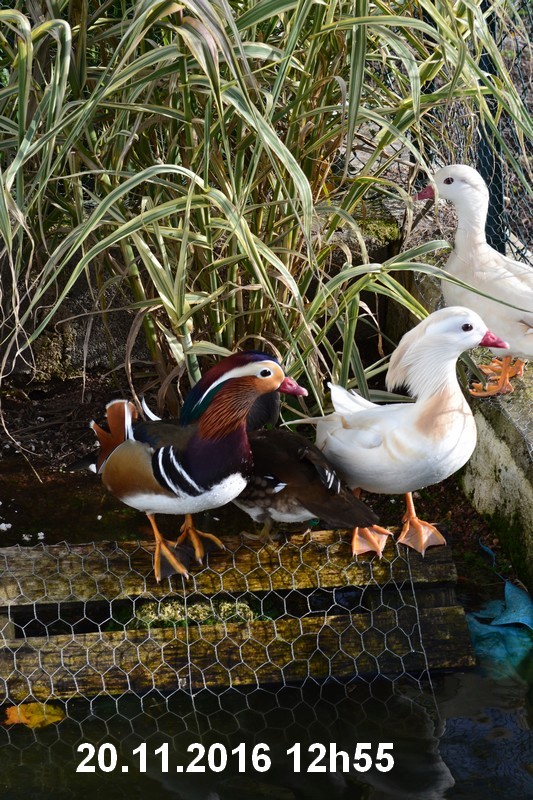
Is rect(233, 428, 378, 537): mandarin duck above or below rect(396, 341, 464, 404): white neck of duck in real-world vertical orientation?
below

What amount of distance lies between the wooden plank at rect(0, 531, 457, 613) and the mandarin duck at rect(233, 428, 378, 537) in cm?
11

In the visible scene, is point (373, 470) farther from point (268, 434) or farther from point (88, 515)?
point (88, 515)

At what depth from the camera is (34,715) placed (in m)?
2.25

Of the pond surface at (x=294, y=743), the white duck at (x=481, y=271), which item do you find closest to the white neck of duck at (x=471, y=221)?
the white duck at (x=481, y=271)

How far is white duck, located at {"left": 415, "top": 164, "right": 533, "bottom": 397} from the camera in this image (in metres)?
2.67

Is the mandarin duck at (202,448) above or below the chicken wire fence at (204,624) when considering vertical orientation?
above

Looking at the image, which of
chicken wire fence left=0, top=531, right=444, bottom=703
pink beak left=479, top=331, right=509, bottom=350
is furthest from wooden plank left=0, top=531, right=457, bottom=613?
pink beak left=479, top=331, right=509, bottom=350

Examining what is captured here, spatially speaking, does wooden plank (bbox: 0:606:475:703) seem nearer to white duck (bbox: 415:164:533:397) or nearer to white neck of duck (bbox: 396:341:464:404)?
white neck of duck (bbox: 396:341:464:404)

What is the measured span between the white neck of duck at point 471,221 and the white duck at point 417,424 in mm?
521

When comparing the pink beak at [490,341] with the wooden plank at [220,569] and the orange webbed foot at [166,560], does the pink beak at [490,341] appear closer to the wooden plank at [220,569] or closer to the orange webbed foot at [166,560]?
the wooden plank at [220,569]

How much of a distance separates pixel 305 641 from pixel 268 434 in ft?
1.71

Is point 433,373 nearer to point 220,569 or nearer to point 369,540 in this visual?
point 369,540

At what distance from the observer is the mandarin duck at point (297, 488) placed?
7.44ft

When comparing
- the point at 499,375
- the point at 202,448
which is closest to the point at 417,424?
the point at 202,448
